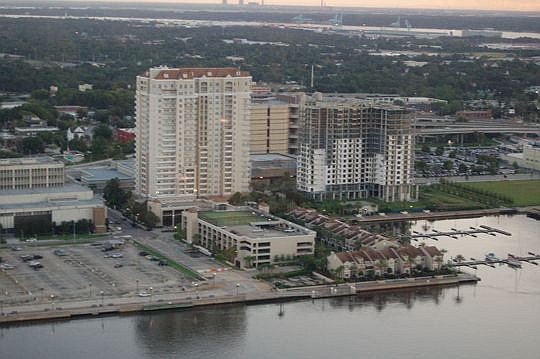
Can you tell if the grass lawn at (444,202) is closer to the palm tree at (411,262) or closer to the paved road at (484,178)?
the paved road at (484,178)

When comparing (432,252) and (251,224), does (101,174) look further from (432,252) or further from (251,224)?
(432,252)

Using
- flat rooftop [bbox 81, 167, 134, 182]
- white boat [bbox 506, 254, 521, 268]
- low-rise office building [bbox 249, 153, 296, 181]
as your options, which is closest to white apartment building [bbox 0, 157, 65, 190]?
flat rooftop [bbox 81, 167, 134, 182]

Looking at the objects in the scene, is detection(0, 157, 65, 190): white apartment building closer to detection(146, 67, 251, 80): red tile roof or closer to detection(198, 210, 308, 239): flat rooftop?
detection(146, 67, 251, 80): red tile roof

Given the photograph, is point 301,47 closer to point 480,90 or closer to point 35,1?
point 480,90

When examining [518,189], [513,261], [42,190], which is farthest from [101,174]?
[513,261]

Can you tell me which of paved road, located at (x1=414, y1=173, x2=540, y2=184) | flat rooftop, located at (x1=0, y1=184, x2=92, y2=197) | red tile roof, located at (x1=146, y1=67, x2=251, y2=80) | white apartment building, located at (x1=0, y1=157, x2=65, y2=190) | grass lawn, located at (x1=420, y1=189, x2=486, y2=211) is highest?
red tile roof, located at (x1=146, y1=67, x2=251, y2=80)

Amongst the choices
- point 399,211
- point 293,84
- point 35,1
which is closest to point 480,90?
point 293,84
